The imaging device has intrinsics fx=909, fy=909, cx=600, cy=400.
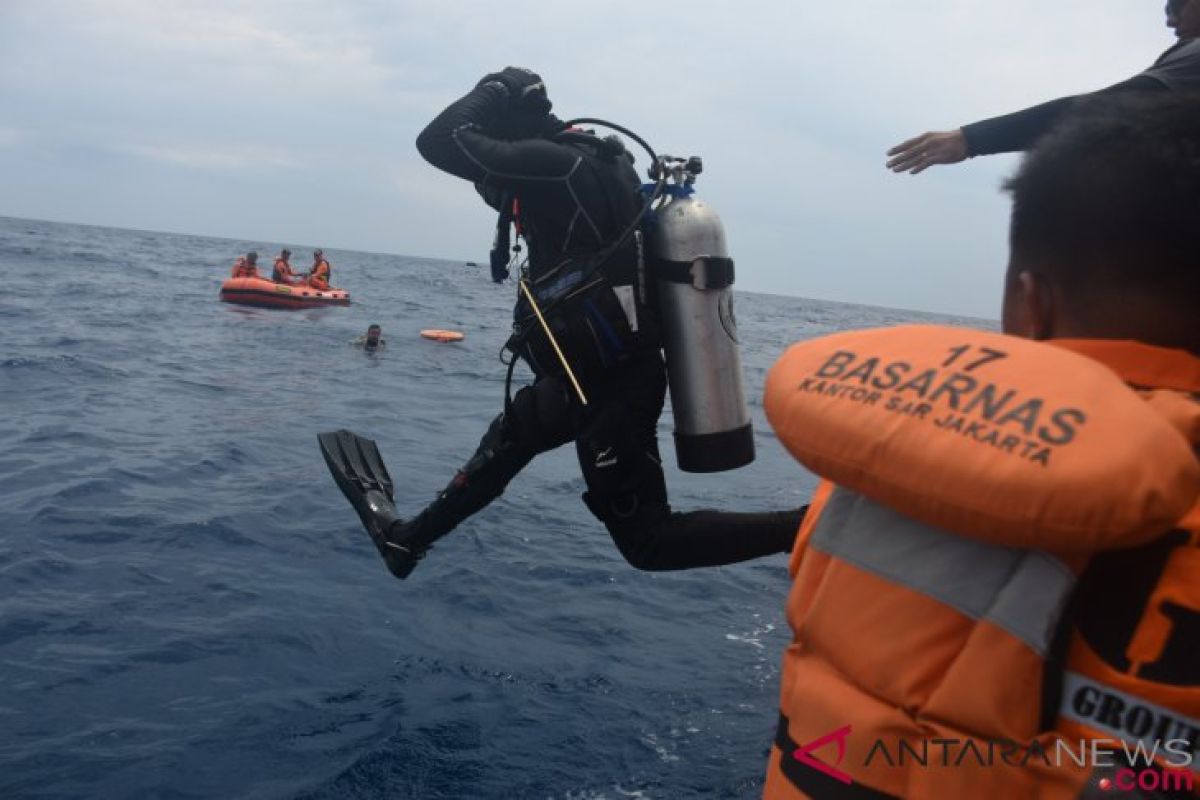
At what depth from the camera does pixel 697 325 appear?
3674 mm

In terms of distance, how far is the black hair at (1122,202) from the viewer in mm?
1173

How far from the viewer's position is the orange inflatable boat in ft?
84.0

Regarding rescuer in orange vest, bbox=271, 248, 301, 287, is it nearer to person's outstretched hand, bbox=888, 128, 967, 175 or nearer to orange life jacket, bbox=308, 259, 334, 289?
orange life jacket, bbox=308, 259, 334, 289

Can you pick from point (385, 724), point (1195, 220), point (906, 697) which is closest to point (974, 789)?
point (906, 697)

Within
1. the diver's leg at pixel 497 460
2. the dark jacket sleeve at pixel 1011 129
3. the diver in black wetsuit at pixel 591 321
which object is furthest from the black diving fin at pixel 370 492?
the dark jacket sleeve at pixel 1011 129

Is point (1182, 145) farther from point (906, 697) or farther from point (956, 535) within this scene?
point (906, 697)

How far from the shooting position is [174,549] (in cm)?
560

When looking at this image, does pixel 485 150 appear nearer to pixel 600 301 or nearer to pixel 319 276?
pixel 600 301

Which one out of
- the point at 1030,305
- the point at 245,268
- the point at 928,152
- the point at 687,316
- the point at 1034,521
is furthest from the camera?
the point at 245,268

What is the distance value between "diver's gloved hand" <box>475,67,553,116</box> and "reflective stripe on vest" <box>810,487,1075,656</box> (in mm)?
3001

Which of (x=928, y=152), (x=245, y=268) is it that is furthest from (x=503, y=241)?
(x=245, y=268)

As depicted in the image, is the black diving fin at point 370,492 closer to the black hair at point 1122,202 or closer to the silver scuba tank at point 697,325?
the silver scuba tank at point 697,325

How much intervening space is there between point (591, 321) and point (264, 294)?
79.2 feet

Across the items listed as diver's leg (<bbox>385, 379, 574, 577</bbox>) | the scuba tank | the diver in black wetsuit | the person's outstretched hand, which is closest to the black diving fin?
diver's leg (<bbox>385, 379, 574, 577</bbox>)
